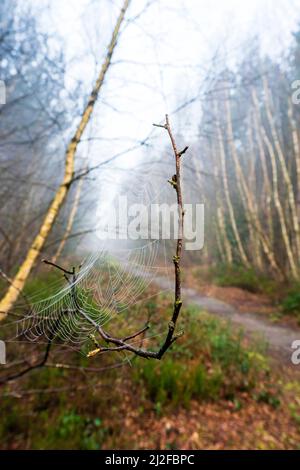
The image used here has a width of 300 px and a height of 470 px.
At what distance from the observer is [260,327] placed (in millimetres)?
6738

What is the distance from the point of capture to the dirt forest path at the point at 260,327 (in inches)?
219

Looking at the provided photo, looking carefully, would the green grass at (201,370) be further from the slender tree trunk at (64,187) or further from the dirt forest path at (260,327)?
the slender tree trunk at (64,187)

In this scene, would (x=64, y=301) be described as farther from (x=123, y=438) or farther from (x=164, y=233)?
(x=123, y=438)

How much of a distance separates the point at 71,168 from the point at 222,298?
8.03 meters

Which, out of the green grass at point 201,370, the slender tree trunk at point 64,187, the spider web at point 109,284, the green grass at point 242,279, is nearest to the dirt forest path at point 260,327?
the green grass at point 201,370

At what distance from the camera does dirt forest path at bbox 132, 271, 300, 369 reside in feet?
18.2

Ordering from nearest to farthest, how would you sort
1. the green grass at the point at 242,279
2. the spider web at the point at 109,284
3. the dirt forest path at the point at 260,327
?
the spider web at the point at 109,284 < the dirt forest path at the point at 260,327 < the green grass at the point at 242,279

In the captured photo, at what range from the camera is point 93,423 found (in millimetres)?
3467

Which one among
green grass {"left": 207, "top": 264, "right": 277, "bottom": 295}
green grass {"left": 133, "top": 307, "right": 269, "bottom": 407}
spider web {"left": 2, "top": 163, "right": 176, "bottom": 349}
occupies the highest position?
spider web {"left": 2, "top": 163, "right": 176, "bottom": 349}

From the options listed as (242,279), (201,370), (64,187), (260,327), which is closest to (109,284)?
(64,187)

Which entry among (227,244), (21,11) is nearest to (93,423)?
(21,11)

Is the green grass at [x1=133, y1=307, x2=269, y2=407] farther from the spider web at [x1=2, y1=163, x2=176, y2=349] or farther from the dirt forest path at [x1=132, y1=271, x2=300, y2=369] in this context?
the spider web at [x1=2, y1=163, x2=176, y2=349]

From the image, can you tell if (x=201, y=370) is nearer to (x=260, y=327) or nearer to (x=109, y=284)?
(x=260, y=327)

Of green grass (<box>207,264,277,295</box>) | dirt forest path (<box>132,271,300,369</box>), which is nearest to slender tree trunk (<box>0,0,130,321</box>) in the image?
dirt forest path (<box>132,271,300,369</box>)
